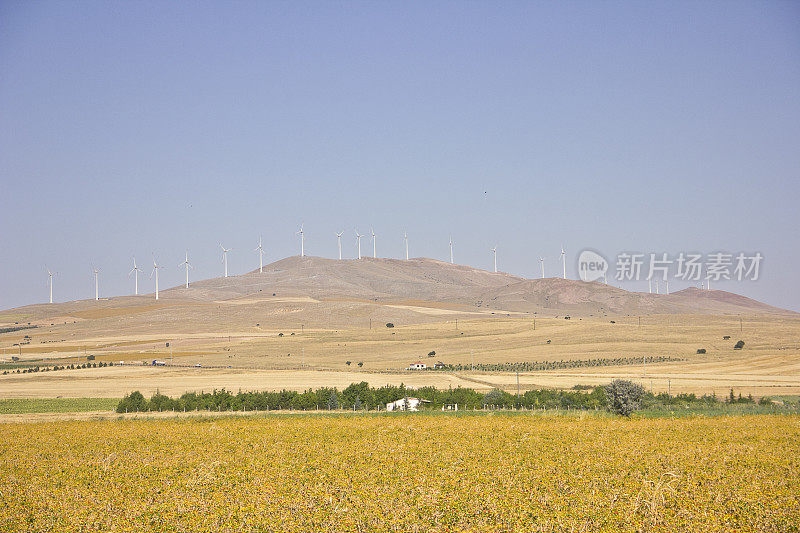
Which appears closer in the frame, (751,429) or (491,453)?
(491,453)

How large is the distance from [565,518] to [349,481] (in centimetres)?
887

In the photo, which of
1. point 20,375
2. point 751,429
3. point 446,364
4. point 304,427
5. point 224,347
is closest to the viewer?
point 751,429

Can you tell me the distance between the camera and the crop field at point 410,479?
2139 centimetres

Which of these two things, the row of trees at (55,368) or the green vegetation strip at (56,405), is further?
the row of trees at (55,368)

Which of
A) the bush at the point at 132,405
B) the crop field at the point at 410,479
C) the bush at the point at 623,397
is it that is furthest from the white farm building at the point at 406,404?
the crop field at the point at 410,479

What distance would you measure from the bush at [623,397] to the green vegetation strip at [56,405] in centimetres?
5094

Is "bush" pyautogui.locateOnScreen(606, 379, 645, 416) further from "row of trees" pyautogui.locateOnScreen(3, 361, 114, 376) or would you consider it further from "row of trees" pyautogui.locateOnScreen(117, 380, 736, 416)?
"row of trees" pyautogui.locateOnScreen(3, 361, 114, 376)

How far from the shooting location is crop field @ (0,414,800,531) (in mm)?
21391

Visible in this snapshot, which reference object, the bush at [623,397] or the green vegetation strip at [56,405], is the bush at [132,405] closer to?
the green vegetation strip at [56,405]

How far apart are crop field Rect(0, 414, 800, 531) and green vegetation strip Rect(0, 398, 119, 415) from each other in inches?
1296

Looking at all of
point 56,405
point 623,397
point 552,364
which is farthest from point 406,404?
point 552,364

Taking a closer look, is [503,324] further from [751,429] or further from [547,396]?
[751,429]

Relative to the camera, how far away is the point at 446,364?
130 meters

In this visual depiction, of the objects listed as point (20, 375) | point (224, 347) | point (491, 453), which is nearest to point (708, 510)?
point (491, 453)
